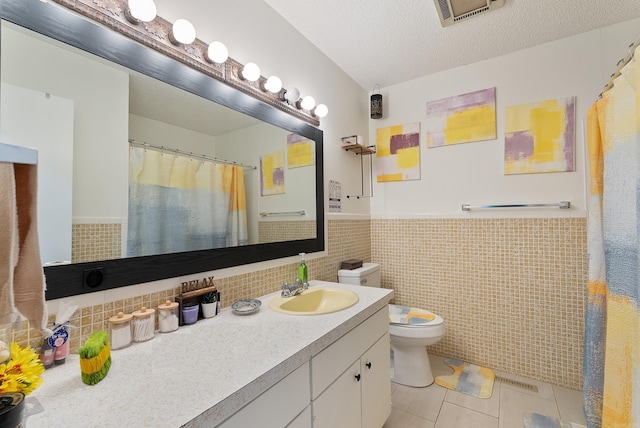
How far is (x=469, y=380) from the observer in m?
2.02

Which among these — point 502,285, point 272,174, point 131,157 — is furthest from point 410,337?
point 131,157

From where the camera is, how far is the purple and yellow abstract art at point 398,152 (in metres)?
2.45

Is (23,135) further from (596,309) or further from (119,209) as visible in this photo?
(596,309)

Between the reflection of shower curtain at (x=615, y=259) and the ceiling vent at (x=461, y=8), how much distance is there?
795mm

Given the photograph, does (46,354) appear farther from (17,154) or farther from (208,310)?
(17,154)

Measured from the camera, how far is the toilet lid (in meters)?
1.91

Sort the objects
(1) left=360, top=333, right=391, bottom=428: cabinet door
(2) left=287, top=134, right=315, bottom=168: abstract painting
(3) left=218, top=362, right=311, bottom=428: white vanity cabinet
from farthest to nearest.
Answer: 1. (2) left=287, top=134, right=315, bottom=168: abstract painting
2. (1) left=360, top=333, right=391, bottom=428: cabinet door
3. (3) left=218, top=362, right=311, bottom=428: white vanity cabinet

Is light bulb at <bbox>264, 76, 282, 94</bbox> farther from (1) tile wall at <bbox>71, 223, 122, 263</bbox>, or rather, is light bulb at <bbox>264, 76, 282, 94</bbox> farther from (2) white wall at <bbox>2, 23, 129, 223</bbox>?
(1) tile wall at <bbox>71, 223, 122, 263</bbox>

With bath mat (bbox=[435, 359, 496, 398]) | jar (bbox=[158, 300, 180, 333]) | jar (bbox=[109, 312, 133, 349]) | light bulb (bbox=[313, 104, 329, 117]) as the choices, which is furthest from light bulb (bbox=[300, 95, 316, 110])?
bath mat (bbox=[435, 359, 496, 398])

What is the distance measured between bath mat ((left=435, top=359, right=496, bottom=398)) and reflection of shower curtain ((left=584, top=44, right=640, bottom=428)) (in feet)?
1.85

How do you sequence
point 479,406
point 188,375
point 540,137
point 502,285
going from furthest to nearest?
point 502,285 < point 540,137 < point 479,406 < point 188,375

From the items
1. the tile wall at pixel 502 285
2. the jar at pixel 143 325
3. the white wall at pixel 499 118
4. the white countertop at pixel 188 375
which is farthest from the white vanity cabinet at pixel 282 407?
the white wall at pixel 499 118

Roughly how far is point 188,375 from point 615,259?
67.0 inches

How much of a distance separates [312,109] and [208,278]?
128cm
